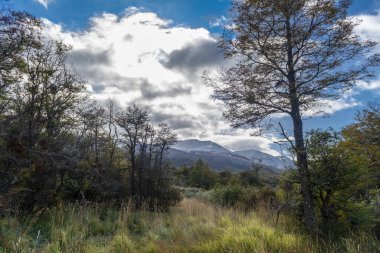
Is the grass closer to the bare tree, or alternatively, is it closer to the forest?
the forest

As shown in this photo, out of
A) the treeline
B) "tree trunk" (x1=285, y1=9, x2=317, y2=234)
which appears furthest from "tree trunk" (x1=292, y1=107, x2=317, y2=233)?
the treeline

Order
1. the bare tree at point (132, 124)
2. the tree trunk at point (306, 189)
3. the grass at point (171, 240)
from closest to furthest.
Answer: the grass at point (171, 240) → the tree trunk at point (306, 189) → the bare tree at point (132, 124)

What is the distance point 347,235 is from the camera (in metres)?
6.78

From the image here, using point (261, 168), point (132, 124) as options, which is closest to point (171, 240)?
point (261, 168)

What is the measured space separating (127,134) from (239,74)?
30.0 ft

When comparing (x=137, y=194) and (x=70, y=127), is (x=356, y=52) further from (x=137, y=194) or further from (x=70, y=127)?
(x=137, y=194)

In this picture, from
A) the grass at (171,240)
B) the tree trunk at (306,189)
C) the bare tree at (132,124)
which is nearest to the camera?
the grass at (171,240)

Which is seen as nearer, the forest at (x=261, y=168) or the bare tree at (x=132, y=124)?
the forest at (x=261, y=168)

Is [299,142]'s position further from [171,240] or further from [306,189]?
[171,240]

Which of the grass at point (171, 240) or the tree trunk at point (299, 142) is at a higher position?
the tree trunk at point (299, 142)

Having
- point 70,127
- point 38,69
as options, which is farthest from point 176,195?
point 38,69

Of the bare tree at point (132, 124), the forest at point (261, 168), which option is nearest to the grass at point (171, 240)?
the forest at point (261, 168)

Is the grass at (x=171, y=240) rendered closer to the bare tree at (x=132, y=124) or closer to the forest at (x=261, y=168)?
the forest at (x=261, y=168)

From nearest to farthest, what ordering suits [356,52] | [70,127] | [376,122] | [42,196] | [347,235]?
[347,235] < [356,52] < [42,196] < [70,127] < [376,122]
